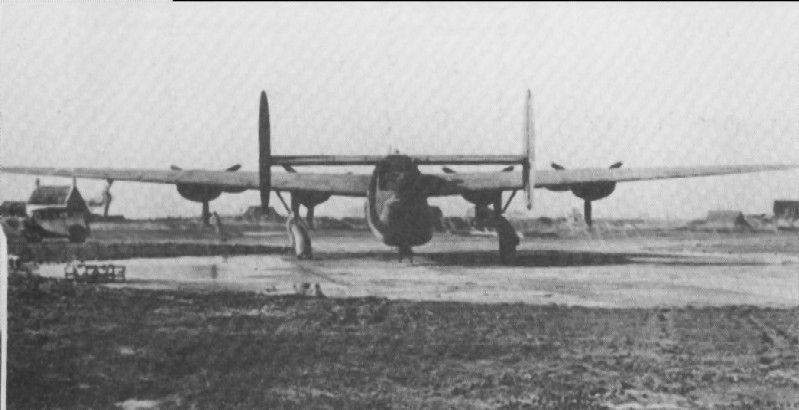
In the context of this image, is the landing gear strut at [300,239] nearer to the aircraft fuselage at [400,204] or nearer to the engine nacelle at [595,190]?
the aircraft fuselage at [400,204]

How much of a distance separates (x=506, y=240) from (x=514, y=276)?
12.1 feet

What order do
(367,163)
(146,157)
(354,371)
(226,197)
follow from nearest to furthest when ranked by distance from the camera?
(354,371) < (146,157) < (367,163) < (226,197)

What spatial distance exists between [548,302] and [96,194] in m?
16.9

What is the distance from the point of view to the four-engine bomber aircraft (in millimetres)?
15883

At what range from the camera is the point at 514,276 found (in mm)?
15125

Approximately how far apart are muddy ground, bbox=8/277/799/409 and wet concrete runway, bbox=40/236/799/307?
142 cm

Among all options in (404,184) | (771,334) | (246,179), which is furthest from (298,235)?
(771,334)

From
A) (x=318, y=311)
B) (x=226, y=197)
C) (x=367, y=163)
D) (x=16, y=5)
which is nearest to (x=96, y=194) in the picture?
(x=226, y=197)

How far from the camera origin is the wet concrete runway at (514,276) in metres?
12.0

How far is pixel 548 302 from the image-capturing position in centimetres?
1124

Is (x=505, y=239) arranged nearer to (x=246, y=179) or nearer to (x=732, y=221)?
(x=732, y=221)

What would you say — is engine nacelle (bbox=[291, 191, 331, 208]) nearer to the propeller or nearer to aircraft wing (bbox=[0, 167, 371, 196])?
aircraft wing (bbox=[0, 167, 371, 196])

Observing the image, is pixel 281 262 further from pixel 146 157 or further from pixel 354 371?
pixel 354 371

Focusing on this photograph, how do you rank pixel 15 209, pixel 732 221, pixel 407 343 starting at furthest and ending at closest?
1. pixel 732 221
2. pixel 15 209
3. pixel 407 343
